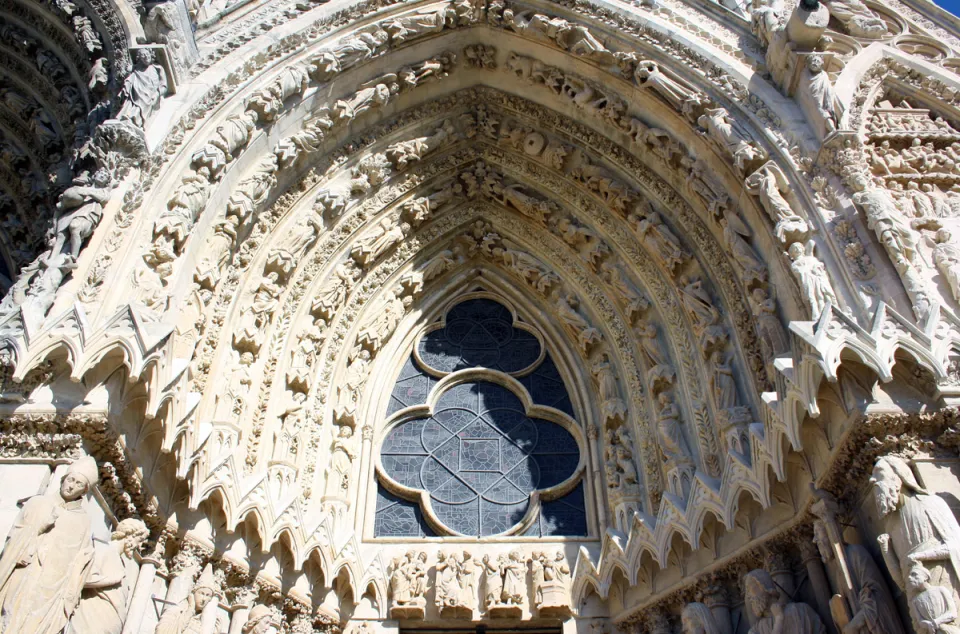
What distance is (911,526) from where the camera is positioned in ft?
17.2

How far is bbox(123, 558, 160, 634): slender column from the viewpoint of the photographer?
5879 millimetres

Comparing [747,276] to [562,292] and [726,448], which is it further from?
[562,292]

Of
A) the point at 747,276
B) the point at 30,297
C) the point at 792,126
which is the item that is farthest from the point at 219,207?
the point at 792,126

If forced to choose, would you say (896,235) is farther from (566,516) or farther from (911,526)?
(566,516)

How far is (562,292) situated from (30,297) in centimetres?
586

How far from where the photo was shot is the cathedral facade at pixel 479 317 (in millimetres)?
5750

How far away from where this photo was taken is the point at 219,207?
25.6ft

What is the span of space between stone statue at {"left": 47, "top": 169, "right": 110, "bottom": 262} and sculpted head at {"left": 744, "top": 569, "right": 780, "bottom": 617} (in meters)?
5.56

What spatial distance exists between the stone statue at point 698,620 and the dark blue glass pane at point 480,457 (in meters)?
2.06

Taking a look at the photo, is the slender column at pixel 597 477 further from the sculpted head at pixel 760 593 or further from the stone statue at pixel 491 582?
the sculpted head at pixel 760 593

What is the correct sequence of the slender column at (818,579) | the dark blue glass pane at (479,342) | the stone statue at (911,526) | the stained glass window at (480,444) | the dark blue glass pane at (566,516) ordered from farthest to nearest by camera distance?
the dark blue glass pane at (479,342) < the stained glass window at (480,444) < the dark blue glass pane at (566,516) < the slender column at (818,579) < the stone statue at (911,526)

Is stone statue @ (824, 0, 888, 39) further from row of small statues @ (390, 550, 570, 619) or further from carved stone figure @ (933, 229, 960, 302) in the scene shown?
row of small statues @ (390, 550, 570, 619)

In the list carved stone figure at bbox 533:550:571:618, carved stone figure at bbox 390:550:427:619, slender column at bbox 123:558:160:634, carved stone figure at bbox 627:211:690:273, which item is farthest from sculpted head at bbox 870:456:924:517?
slender column at bbox 123:558:160:634

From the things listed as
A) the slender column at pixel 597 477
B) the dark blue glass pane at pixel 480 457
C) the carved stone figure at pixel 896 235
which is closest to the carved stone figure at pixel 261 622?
the dark blue glass pane at pixel 480 457
